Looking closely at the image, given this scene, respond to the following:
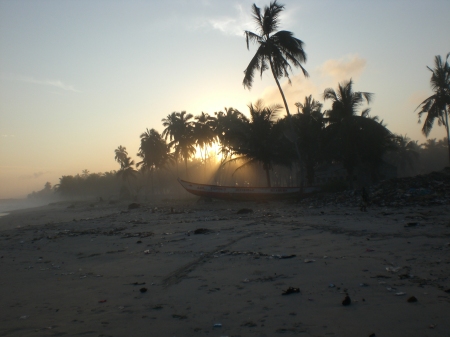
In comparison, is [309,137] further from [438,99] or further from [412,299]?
[412,299]

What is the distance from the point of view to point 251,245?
7.79 metres

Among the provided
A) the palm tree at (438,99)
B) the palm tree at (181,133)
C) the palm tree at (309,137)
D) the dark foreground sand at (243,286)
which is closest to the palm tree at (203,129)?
the palm tree at (181,133)

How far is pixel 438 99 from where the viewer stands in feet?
90.6

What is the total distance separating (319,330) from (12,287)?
16.6 feet

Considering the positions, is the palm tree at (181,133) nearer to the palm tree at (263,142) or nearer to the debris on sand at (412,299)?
the palm tree at (263,142)

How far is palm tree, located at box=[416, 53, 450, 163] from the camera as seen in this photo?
2753 centimetres

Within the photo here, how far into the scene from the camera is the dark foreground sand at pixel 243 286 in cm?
365

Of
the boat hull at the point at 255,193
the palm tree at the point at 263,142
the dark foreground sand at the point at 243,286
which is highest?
the palm tree at the point at 263,142

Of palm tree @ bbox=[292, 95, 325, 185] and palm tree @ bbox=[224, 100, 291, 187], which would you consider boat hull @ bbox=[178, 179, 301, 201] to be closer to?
palm tree @ bbox=[224, 100, 291, 187]

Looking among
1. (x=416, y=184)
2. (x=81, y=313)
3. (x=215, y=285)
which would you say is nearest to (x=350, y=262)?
(x=215, y=285)

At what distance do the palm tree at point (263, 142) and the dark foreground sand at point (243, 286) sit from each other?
19.5 meters

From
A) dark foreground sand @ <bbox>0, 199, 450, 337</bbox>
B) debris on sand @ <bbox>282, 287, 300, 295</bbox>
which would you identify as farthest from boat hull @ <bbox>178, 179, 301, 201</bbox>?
debris on sand @ <bbox>282, 287, 300, 295</bbox>

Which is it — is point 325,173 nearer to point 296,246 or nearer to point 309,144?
point 309,144

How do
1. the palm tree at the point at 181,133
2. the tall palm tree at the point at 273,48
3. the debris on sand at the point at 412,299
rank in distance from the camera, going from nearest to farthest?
the debris on sand at the point at 412,299, the tall palm tree at the point at 273,48, the palm tree at the point at 181,133
